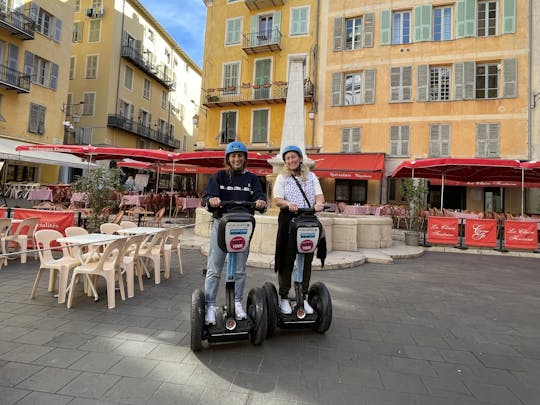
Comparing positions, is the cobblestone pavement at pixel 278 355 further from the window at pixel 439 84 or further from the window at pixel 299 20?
the window at pixel 299 20

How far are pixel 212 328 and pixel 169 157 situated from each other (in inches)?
421

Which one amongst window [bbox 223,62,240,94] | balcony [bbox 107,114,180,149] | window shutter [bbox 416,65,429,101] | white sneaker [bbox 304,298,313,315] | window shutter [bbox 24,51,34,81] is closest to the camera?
white sneaker [bbox 304,298,313,315]

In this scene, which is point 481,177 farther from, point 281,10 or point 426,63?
point 281,10

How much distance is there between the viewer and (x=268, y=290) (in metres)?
3.17

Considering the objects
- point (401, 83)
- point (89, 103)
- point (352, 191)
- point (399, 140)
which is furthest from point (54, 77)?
point (399, 140)

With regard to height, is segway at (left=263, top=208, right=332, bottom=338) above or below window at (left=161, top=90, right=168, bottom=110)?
below

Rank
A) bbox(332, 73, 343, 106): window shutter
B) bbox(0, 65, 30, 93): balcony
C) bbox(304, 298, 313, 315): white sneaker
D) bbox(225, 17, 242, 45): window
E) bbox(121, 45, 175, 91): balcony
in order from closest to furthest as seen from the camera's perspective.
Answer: bbox(304, 298, 313, 315): white sneaker → bbox(0, 65, 30, 93): balcony → bbox(332, 73, 343, 106): window shutter → bbox(225, 17, 242, 45): window → bbox(121, 45, 175, 91): balcony

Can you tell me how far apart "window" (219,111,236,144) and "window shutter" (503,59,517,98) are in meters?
15.3

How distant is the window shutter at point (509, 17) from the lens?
17.0 metres

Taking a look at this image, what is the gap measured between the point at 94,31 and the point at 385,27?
22.6 metres

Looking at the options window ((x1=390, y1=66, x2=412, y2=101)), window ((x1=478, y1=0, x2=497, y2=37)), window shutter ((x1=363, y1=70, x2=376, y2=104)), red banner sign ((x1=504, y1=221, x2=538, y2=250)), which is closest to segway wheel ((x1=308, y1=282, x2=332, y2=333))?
red banner sign ((x1=504, y1=221, x2=538, y2=250))

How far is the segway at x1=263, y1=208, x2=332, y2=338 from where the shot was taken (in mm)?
3111

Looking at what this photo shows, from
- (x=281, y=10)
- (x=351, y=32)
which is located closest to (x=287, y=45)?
(x=281, y=10)

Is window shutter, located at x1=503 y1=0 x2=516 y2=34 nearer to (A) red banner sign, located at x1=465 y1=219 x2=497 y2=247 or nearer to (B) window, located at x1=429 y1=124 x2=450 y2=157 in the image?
(B) window, located at x1=429 y1=124 x2=450 y2=157
